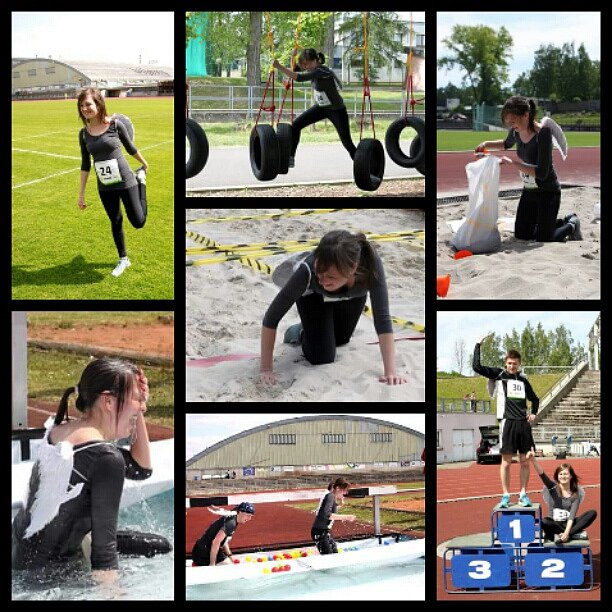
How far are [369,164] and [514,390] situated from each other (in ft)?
4.90

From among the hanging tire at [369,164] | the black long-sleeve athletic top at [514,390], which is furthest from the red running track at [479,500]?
the hanging tire at [369,164]

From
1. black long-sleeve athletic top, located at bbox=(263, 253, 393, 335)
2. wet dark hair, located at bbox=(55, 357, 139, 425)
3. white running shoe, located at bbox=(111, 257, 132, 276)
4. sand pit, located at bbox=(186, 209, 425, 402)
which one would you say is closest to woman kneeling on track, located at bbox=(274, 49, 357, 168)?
sand pit, located at bbox=(186, 209, 425, 402)

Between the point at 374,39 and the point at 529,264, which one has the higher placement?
the point at 374,39

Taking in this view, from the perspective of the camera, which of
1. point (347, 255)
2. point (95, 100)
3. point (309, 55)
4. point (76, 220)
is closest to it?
point (347, 255)

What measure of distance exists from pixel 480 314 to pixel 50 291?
7.75ft

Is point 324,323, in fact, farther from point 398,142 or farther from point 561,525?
point 561,525

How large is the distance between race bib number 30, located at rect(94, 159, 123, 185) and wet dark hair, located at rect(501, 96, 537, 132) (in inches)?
87.3

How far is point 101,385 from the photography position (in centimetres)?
636

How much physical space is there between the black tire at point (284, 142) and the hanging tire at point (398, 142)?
1.81 ft

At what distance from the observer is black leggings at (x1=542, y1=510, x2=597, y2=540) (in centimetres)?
664

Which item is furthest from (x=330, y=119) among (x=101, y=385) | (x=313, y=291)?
(x=101, y=385)

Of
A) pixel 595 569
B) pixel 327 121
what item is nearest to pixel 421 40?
pixel 327 121

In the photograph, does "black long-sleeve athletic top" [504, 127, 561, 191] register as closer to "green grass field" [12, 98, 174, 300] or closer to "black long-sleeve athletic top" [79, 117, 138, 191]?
"green grass field" [12, 98, 174, 300]
